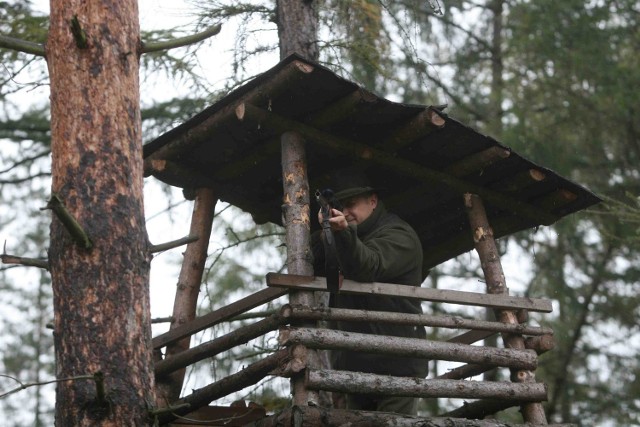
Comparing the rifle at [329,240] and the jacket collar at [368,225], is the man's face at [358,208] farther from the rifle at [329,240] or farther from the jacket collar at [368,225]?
the rifle at [329,240]

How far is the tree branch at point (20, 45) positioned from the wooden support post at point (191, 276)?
2.00m

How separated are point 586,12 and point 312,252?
8941 millimetres

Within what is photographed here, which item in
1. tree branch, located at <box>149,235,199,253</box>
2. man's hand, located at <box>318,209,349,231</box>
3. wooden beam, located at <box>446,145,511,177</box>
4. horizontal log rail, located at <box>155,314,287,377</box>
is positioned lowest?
horizontal log rail, located at <box>155,314,287,377</box>

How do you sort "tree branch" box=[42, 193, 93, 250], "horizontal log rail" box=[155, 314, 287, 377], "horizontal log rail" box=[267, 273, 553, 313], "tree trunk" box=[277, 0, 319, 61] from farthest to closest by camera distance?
"tree trunk" box=[277, 0, 319, 61] < "horizontal log rail" box=[155, 314, 287, 377] < "horizontal log rail" box=[267, 273, 553, 313] < "tree branch" box=[42, 193, 93, 250]

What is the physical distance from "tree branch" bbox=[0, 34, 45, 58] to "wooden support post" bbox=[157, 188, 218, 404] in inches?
78.7

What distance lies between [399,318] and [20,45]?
2.97 m

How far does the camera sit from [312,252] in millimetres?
6734

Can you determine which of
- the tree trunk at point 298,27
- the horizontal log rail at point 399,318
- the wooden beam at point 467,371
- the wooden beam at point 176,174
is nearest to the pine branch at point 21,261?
the horizontal log rail at point 399,318

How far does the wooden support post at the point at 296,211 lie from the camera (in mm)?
6469

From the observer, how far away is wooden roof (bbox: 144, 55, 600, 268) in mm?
6824

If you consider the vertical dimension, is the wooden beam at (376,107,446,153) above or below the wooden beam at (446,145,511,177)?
above

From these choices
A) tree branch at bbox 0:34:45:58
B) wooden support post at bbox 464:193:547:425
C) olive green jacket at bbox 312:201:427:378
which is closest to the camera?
tree branch at bbox 0:34:45:58

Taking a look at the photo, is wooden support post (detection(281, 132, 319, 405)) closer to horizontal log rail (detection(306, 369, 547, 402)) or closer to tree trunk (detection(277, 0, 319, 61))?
horizontal log rail (detection(306, 369, 547, 402))

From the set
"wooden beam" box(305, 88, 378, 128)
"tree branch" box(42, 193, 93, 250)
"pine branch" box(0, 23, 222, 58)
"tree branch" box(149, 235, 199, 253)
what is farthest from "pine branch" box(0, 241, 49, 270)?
"wooden beam" box(305, 88, 378, 128)
